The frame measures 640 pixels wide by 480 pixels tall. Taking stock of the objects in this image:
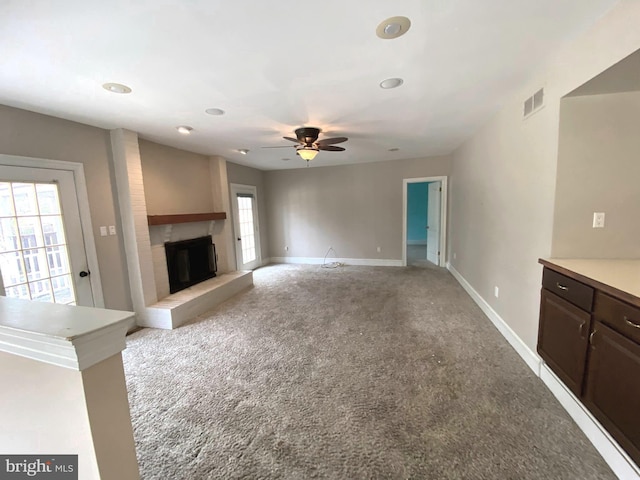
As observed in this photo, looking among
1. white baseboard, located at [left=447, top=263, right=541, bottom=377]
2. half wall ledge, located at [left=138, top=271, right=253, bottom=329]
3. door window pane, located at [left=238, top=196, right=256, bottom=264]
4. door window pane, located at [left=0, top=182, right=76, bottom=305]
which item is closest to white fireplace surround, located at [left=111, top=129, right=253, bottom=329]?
half wall ledge, located at [left=138, top=271, right=253, bottom=329]

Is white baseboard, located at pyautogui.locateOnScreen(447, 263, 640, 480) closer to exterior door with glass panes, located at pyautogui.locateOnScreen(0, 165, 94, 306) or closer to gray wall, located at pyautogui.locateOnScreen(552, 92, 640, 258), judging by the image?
gray wall, located at pyautogui.locateOnScreen(552, 92, 640, 258)

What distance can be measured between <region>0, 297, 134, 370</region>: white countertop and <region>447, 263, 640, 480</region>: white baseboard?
2401 mm

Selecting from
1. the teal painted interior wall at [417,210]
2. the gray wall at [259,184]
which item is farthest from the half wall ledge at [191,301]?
the teal painted interior wall at [417,210]

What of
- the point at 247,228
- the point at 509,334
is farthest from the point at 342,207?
the point at 509,334

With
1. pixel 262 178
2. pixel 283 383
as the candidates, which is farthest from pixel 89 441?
pixel 262 178

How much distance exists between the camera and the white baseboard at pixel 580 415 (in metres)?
1.34

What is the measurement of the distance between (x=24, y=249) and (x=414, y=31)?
3770 millimetres

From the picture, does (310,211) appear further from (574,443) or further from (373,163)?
(574,443)

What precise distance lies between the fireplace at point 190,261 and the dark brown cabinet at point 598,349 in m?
4.47

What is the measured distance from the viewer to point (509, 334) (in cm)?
267

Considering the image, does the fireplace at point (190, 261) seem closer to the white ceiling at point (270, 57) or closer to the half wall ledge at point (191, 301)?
the half wall ledge at point (191, 301)

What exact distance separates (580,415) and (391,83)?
8.94 ft

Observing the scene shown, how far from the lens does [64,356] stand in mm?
757

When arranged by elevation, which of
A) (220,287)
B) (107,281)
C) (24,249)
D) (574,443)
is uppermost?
(24,249)
